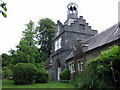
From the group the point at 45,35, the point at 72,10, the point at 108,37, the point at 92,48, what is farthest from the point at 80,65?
the point at 45,35

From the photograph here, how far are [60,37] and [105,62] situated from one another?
53.2 ft

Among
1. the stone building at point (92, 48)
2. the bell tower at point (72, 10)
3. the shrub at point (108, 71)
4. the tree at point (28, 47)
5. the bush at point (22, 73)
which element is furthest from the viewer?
the bell tower at point (72, 10)

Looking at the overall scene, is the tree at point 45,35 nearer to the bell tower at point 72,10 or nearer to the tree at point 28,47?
the bell tower at point 72,10

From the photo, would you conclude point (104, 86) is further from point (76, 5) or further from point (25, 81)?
point (76, 5)

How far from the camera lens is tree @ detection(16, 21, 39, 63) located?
755 inches

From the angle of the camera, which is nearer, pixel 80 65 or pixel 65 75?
pixel 80 65

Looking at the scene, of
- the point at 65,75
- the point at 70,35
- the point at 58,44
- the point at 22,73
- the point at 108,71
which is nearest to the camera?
the point at 108,71

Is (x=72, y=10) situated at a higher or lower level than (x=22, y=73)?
higher

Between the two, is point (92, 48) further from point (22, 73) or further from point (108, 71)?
point (22, 73)

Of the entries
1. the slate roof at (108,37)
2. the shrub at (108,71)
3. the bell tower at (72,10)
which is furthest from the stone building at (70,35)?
the shrub at (108,71)

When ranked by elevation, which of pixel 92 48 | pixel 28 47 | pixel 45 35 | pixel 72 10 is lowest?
pixel 92 48

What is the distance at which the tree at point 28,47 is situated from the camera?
19.2m

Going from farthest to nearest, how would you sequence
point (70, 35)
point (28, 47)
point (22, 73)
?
point (70, 35)
point (28, 47)
point (22, 73)

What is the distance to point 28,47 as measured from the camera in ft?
67.2
